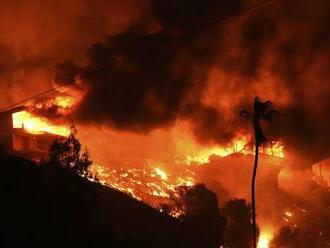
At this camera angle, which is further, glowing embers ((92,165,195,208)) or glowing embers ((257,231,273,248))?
glowing embers ((92,165,195,208))

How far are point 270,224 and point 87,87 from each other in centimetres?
2311

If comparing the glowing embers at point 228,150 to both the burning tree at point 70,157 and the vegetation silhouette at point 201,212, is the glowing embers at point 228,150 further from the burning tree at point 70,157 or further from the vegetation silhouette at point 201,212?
the burning tree at point 70,157

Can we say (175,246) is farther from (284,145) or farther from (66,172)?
(284,145)

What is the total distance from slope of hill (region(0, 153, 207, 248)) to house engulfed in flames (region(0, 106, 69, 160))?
1932 centimetres

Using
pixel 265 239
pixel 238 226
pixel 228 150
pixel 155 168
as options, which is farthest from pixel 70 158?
pixel 228 150

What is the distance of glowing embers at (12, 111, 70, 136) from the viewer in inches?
1793

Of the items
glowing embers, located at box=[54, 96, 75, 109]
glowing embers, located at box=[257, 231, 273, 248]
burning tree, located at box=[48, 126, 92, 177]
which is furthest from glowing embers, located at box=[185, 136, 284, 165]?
burning tree, located at box=[48, 126, 92, 177]

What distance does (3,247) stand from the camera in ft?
47.3

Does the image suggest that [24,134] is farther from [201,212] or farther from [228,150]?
[228,150]

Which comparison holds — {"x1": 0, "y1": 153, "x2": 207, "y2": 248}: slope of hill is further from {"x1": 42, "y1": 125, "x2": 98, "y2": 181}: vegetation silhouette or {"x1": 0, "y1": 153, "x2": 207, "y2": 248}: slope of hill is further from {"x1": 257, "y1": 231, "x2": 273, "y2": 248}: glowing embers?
{"x1": 257, "y1": 231, "x2": 273, "y2": 248}: glowing embers

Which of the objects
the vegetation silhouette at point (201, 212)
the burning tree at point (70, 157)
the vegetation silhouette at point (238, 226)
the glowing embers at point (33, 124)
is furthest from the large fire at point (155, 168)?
the burning tree at point (70, 157)

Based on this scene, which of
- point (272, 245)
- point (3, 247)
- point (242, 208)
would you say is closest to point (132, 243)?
point (3, 247)

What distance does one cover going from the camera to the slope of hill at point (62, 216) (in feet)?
51.6

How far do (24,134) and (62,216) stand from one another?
93.0 ft
